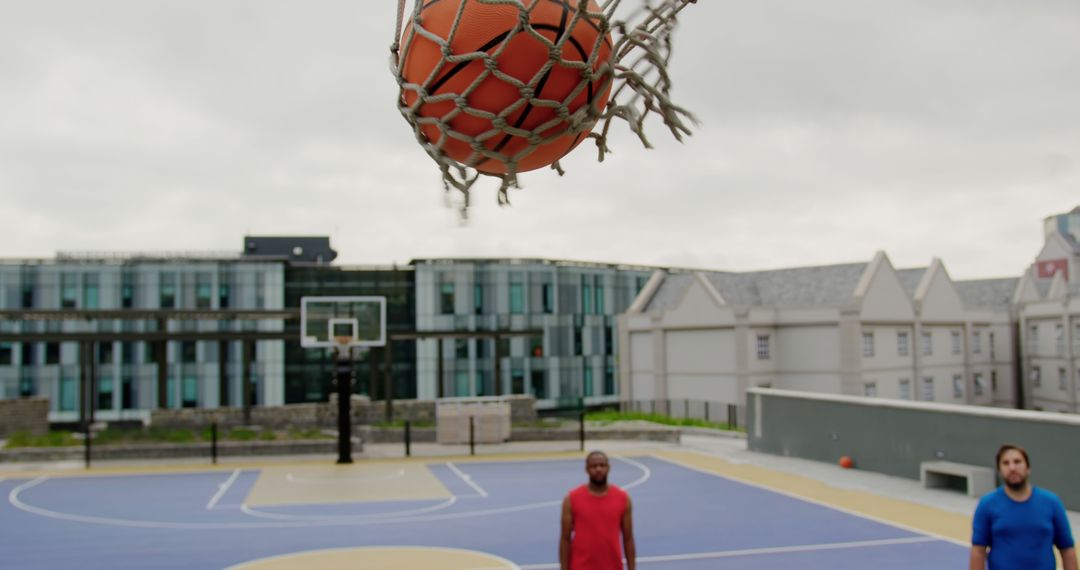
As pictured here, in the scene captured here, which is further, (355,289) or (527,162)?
(355,289)

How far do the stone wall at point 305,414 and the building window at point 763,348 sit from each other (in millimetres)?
11883

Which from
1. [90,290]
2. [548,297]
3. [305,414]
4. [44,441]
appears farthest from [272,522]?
[548,297]

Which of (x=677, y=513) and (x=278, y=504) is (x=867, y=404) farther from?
(x=278, y=504)

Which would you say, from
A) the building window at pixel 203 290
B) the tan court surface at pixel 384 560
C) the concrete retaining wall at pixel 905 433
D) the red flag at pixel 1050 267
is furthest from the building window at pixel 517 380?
the tan court surface at pixel 384 560

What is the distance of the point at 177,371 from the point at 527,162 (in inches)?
2246

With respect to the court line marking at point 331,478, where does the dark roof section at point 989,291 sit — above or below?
above

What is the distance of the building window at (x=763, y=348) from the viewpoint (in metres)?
42.8

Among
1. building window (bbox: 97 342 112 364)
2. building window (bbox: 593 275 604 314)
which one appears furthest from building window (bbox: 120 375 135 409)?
building window (bbox: 593 275 604 314)

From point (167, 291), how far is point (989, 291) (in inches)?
2042

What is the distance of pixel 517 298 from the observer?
60.8 metres

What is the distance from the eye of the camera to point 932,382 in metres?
46.0

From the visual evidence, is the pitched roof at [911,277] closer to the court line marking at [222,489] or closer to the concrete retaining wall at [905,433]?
the concrete retaining wall at [905,433]

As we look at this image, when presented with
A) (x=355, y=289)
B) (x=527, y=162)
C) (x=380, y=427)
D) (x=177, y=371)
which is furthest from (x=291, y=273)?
(x=527, y=162)

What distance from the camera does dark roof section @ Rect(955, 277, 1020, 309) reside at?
57125 millimetres
